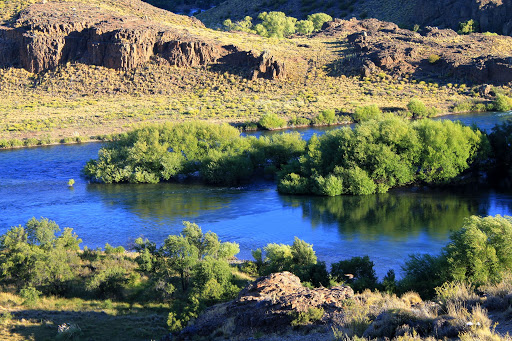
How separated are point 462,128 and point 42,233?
3258 cm

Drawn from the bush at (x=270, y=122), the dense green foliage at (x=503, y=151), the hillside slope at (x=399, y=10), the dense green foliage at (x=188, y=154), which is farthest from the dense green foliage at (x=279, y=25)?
the dense green foliage at (x=503, y=151)

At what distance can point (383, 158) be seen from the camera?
43062 mm

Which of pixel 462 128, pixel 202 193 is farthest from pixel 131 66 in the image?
pixel 462 128

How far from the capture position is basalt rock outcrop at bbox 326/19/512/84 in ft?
272

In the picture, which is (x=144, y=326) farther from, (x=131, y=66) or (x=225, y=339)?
(x=131, y=66)

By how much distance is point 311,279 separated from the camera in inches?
960

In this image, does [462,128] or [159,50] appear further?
[159,50]

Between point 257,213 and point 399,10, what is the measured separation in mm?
97725

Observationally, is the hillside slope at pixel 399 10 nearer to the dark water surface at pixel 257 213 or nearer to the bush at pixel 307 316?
the dark water surface at pixel 257 213

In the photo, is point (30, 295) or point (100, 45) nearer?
point (30, 295)

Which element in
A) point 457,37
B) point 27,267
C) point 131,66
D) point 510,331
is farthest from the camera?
point 457,37

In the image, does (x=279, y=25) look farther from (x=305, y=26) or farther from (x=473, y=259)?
(x=473, y=259)

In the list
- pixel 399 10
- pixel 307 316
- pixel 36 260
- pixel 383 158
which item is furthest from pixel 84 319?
pixel 399 10

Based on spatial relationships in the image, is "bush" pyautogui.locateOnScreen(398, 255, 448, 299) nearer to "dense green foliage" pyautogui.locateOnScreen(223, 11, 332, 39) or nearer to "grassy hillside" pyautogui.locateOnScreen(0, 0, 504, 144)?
"grassy hillside" pyautogui.locateOnScreen(0, 0, 504, 144)
